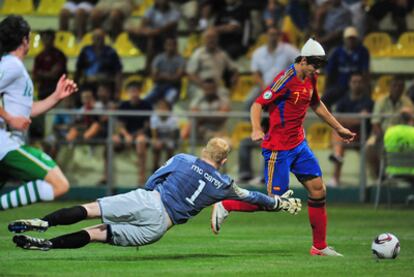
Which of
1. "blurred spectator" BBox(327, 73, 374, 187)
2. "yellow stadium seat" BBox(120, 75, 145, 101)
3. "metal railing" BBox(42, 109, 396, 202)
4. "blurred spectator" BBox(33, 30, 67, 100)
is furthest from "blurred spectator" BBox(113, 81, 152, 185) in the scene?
"blurred spectator" BBox(327, 73, 374, 187)

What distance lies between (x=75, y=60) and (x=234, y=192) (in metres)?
13.8

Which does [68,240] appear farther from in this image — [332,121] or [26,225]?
[332,121]

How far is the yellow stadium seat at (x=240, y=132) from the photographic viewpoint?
20844mm

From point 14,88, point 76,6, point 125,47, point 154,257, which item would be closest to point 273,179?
point 154,257

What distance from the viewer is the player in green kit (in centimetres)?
976

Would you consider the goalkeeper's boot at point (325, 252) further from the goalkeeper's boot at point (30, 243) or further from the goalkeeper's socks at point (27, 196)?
the goalkeeper's socks at point (27, 196)

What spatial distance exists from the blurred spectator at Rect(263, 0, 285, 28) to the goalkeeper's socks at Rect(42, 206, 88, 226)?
13165 millimetres

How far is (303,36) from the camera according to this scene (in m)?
23.3

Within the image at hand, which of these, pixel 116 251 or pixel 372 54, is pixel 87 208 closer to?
pixel 116 251

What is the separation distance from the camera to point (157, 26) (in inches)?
945

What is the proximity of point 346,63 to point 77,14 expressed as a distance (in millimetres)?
6559

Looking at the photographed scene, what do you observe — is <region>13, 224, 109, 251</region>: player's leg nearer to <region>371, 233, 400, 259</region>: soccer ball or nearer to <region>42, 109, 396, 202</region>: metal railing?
<region>371, 233, 400, 259</region>: soccer ball

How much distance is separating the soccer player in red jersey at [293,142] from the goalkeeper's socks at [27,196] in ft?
8.97

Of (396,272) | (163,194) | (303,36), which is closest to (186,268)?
(163,194)
